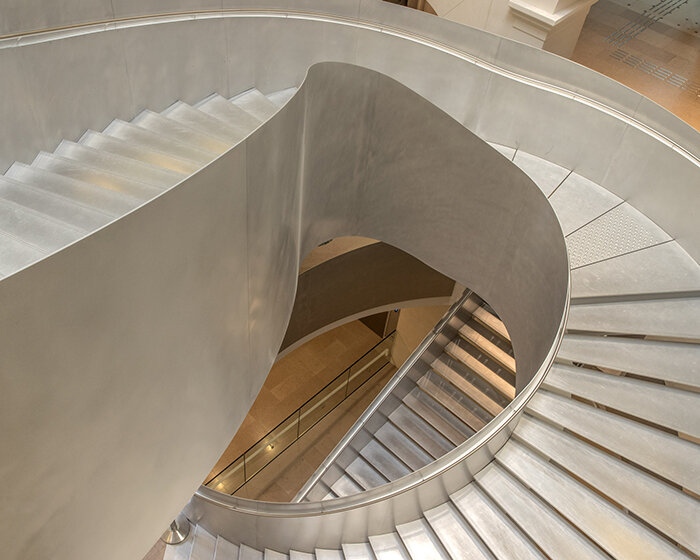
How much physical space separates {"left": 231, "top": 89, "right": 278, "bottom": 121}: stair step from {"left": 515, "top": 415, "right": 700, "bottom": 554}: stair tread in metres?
3.75

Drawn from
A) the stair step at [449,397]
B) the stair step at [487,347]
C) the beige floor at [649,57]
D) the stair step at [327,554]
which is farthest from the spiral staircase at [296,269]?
the beige floor at [649,57]

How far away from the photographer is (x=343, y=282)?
1080 centimetres

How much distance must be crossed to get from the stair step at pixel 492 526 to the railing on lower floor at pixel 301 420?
4503mm

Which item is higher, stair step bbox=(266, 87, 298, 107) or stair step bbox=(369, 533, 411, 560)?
stair step bbox=(266, 87, 298, 107)

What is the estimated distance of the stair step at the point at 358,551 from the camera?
5666 mm

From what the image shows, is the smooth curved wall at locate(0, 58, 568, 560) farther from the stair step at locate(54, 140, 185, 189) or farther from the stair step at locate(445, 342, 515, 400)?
the stair step at locate(445, 342, 515, 400)

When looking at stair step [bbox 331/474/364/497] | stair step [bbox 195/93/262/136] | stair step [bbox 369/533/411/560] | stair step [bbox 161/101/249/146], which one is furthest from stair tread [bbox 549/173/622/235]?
stair step [bbox 331/474/364/497]

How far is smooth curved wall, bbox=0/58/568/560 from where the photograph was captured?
2.52 metres

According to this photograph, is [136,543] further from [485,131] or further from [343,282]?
[343,282]

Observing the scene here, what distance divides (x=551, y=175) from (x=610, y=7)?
13.7 ft

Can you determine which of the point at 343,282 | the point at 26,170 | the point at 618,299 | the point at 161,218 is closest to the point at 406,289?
the point at 343,282

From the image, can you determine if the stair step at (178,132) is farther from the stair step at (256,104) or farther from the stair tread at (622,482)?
the stair tread at (622,482)

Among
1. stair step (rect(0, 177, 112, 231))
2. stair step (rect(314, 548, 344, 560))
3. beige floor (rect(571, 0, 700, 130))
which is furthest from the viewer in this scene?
beige floor (rect(571, 0, 700, 130))

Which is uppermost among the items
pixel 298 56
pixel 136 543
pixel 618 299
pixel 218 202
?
pixel 218 202
